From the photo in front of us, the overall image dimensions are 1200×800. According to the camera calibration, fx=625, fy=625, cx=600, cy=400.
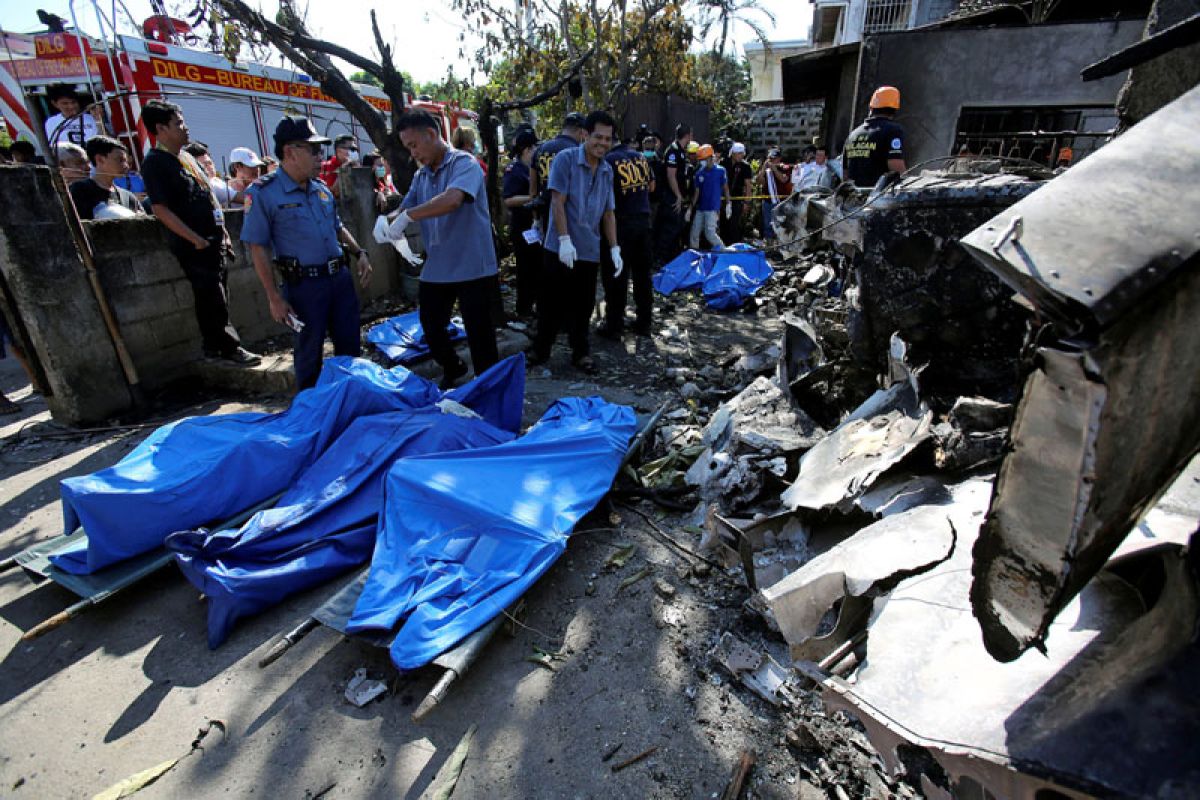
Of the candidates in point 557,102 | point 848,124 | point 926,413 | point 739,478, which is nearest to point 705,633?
point 739,478

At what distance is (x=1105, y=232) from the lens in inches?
33.4

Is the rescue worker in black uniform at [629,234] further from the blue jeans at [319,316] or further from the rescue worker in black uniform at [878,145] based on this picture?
the blue jeans at [319,316]

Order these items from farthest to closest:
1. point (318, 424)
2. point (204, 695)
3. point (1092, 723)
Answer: point (318, 424) < point (204, 695) < point (1092, 723)

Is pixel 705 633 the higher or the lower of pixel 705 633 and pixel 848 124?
the lower

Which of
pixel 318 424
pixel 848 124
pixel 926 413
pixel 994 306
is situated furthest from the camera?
pixel 848 124

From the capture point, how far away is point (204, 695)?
79.8 inches

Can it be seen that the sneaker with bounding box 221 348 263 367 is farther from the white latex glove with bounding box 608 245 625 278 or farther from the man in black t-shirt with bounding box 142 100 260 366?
the white latex glove with bounding box 608 245 625 278

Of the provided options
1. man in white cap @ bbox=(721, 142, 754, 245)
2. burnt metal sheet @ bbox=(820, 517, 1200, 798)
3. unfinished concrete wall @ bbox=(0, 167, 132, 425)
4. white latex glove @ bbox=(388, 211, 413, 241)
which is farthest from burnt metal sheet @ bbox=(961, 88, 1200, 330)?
man in white cap @ bbox=(721, 142, 754, 245)

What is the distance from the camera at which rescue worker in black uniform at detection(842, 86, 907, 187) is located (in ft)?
16.3

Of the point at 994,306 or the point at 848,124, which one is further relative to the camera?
the point at 848,124

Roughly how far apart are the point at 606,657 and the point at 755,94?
28.0m

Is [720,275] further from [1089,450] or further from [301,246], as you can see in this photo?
[1089,450]

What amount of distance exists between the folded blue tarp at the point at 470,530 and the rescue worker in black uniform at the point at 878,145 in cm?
367

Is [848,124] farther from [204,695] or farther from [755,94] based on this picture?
[755,94]
